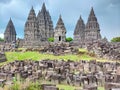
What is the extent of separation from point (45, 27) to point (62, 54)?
5880cm

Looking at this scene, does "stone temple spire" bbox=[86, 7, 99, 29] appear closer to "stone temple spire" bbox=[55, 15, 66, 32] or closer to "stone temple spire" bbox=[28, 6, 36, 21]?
"stone temple spire" bbox=[55, 15, 66, 32]

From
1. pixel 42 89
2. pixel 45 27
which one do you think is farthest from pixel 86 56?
pixel 45 27

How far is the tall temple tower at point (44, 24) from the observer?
94.8 m

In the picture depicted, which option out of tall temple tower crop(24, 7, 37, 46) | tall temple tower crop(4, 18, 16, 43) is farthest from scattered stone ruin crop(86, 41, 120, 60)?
tall temple tower crop(4, 18, 16, 43)

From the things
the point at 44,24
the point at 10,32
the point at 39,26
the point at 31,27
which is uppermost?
the point at 44,24

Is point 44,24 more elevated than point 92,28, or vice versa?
point 44,24

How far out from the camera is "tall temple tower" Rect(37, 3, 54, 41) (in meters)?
94.8

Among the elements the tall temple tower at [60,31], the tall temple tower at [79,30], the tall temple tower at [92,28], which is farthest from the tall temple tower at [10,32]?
the tall temple tower at [92,28]

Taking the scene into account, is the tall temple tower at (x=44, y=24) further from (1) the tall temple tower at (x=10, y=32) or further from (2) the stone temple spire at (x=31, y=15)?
(2) the stone temple spire at (x=31, y=15)

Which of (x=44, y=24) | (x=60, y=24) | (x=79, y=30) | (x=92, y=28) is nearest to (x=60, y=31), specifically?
(x=60, y=24)

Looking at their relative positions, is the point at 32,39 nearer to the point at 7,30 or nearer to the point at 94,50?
the point at 7,30

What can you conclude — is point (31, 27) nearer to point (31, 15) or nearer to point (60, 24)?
point (31, 15)

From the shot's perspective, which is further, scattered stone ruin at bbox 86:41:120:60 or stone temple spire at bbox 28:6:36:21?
stone temple spire at bbox 28:6:36:21

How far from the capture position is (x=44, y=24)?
310ft
